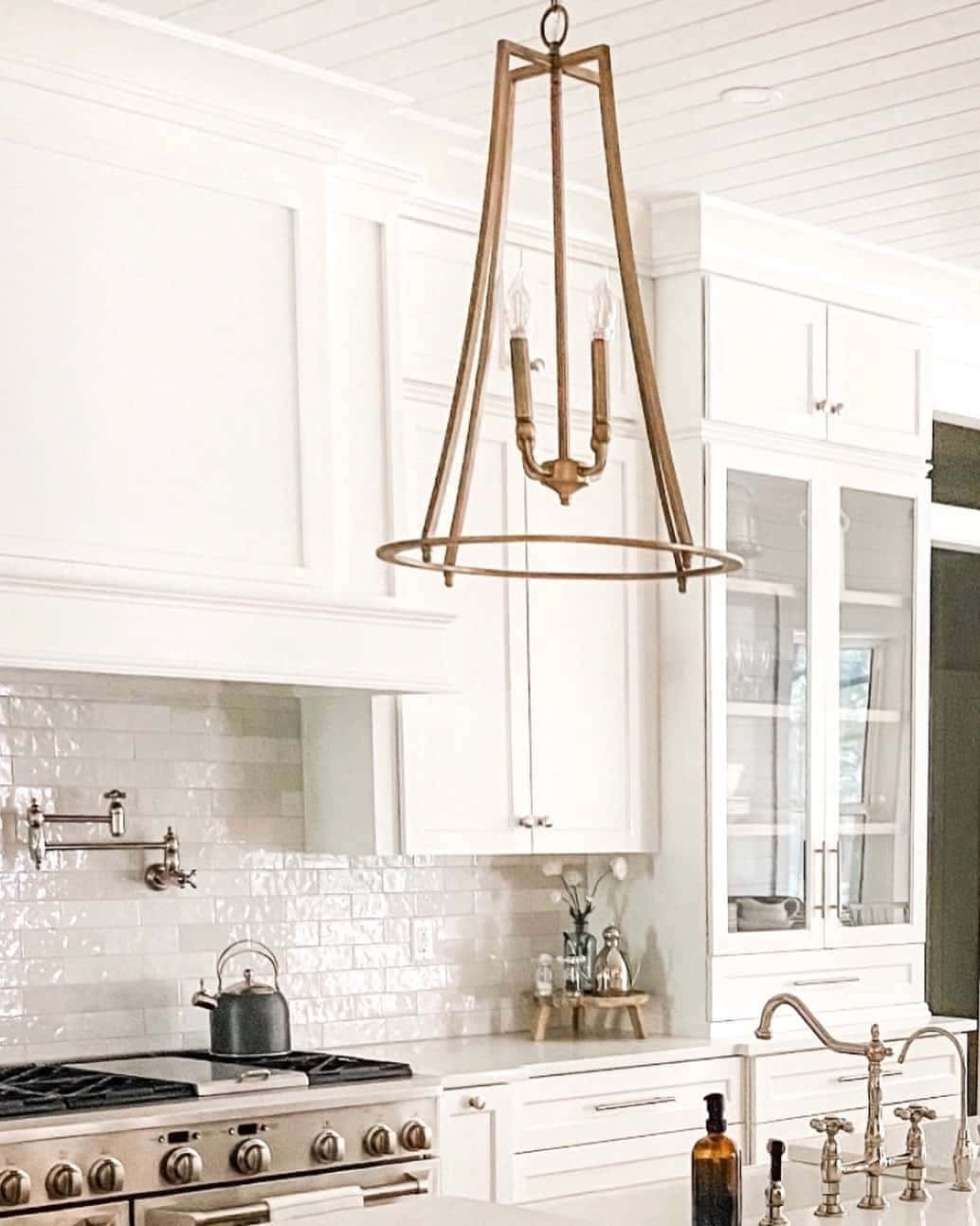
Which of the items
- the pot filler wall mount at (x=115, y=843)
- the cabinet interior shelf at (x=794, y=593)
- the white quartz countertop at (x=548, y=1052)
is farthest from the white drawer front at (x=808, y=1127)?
the pot filler wall mount at (x=115, y=843)

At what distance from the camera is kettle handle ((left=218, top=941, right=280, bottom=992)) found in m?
4.31

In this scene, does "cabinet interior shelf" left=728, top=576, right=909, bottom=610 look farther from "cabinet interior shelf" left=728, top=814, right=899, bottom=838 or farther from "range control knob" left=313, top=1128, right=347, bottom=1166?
"range control knob" left=313, top=1128, right=347, bottom=1166

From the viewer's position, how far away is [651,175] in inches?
187

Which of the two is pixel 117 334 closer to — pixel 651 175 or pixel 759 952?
pixel 651 175

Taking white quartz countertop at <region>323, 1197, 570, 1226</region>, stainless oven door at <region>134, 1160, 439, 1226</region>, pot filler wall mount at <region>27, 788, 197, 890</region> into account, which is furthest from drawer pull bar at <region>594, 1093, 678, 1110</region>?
white quartz countertop at <region>323, 1197, 570, 1226</region>

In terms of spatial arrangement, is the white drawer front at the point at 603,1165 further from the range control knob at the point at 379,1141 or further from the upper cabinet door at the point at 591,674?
the upper cabinet door at the point at 591,674

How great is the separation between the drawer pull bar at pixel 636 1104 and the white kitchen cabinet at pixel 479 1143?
1.00 ft

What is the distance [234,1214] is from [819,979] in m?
2.08

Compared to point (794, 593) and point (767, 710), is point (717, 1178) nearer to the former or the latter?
point (767, 710)

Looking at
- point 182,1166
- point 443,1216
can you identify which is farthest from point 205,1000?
point 443,1216

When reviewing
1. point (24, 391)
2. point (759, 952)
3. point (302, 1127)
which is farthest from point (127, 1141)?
point (759, 952)

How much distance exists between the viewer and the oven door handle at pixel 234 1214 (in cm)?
351

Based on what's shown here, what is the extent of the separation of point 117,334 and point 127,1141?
153cm

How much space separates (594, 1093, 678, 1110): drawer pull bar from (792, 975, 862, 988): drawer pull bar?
631 mm
